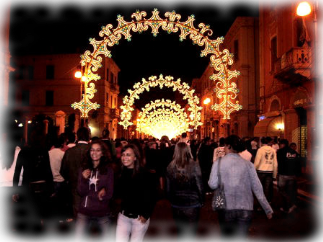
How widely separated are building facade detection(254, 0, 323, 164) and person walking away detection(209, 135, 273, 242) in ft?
44.5

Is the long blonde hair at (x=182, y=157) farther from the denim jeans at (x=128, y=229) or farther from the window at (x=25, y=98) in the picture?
the window at (x=25, y=98)

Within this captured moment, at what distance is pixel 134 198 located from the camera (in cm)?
416

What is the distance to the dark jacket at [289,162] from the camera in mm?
8828

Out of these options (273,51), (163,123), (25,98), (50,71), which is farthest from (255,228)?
(163,123)

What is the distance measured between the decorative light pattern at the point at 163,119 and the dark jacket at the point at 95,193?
30044 millimetres

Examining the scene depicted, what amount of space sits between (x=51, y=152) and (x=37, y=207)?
2672 mm

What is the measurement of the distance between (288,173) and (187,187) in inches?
200

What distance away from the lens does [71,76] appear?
44781 mm

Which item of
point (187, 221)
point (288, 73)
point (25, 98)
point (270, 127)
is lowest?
point (187, 221)

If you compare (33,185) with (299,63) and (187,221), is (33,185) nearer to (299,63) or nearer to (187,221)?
(187,221)

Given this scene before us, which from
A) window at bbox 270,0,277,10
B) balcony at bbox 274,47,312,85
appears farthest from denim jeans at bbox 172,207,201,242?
window at bbox 270,0,277,10

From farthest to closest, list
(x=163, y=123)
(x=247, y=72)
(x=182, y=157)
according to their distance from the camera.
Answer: (x=163, y=123)
(x=247, y=72)
(x=182, y=157)

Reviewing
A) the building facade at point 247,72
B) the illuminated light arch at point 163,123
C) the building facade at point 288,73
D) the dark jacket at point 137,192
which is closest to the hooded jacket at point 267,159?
the dark jacket at point 137,192

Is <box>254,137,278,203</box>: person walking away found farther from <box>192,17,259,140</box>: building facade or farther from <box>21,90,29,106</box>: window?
<box>21,90,29,106</box>: window
